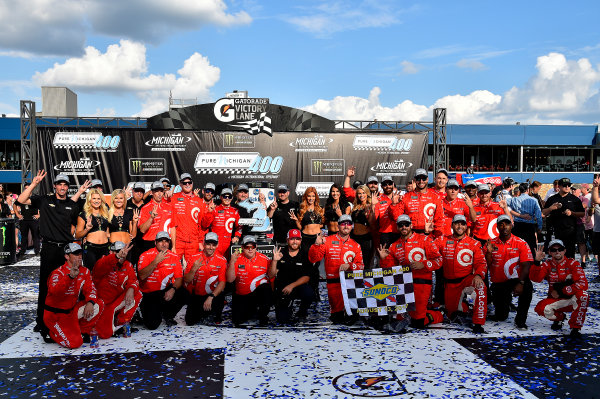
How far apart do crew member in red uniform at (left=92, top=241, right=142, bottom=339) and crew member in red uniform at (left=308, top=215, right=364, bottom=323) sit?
2320mm

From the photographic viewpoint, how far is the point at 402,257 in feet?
19.0

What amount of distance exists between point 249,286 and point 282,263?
56cm

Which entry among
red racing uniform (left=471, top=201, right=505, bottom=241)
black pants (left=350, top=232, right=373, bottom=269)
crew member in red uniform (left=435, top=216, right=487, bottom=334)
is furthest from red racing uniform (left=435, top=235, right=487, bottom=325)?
black pants (left=350, top=232, right=373, bottom=269)

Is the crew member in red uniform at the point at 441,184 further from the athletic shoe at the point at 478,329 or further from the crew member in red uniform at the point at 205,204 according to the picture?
the crew member in red uniform at the point at 205,204

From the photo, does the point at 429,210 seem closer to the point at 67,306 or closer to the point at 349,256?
the point at 349,256

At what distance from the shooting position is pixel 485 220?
6773 mm

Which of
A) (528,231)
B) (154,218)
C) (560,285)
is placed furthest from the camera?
(528,231)

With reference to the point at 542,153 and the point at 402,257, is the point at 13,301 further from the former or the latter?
the point at 542,153

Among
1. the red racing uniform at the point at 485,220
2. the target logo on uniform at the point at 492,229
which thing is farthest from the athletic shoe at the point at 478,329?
the target logo on uniform at the point at 492,229

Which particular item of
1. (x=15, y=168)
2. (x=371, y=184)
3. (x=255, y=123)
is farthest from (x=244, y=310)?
(x=15, y=168)

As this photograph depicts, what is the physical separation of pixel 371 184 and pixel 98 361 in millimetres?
4638

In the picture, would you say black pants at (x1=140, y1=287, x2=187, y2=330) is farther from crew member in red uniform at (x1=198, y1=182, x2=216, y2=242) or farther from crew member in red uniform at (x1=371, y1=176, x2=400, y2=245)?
crew member in red uniform at (x1=371, y1=176, x2=400, y2=245)

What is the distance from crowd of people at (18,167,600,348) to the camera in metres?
5.32

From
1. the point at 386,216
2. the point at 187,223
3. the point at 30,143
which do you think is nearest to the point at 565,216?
the point at 386,216
